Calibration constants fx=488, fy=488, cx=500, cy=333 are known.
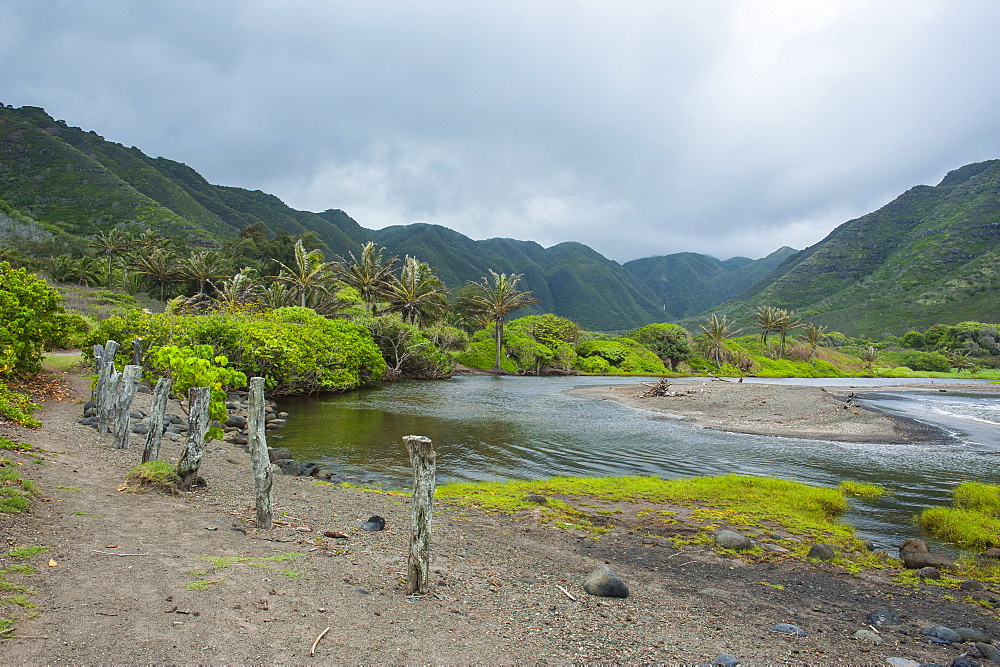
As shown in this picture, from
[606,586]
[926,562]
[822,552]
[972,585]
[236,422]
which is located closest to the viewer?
[606,586]

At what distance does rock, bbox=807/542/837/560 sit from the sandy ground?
413 millimetres

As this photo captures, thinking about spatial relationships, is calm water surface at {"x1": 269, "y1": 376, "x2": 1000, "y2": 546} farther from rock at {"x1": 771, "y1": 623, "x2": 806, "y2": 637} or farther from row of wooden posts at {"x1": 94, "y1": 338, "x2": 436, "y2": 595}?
rock at {"x1": 771, "y1": 623, "x2": 806, "y2": 637}

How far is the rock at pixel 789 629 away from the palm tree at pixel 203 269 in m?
63.7

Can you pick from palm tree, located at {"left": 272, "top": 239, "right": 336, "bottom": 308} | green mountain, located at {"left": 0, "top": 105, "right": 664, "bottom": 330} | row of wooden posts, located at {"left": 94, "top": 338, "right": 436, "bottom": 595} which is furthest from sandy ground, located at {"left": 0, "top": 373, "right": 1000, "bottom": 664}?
green mountain, located at {"left": 0, "top": 105, "right": 664, "bottom": 330}

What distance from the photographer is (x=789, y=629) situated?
5.19m

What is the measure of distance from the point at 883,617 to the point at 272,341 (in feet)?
88.5

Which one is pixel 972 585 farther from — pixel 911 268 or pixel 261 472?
pixel 911 268

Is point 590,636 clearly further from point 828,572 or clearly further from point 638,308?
point 638,308

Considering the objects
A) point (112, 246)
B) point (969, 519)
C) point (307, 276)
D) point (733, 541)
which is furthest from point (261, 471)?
point (112, 246)

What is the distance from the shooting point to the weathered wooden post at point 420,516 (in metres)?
5.18

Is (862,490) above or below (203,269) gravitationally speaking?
below

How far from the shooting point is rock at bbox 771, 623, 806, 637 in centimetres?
512

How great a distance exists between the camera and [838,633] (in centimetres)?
521

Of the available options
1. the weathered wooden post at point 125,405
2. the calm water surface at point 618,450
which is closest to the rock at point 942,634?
the calm water surface at point 618,450
